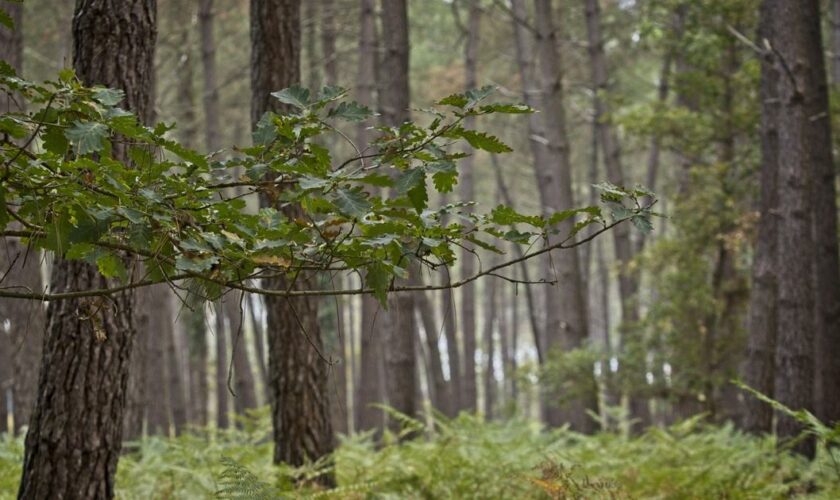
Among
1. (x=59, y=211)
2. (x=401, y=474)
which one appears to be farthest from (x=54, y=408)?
(x=401, y=474)

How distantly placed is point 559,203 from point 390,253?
11737 millimetres

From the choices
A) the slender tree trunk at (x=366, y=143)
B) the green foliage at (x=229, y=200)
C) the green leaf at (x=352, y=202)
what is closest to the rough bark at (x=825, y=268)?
the slender tree trunk at (x=366, y=143)

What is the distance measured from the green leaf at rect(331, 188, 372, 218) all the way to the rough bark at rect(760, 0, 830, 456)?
664 centimetres

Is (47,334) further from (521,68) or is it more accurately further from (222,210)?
(521,68)

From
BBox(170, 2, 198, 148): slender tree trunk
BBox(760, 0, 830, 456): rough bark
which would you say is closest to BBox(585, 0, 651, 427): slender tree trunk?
BBox(760, 0, 830, 456): rough bark

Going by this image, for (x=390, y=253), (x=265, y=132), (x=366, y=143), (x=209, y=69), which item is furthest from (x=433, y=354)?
(x=265, y=132)

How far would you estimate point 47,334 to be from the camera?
4027 millimetres

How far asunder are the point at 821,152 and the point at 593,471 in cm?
496

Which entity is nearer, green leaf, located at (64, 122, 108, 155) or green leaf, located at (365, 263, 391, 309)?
green leaf, located at (64, 122, 108, 155)

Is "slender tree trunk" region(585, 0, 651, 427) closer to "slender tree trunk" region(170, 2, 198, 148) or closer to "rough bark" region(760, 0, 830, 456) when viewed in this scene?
"rough bark" region(760, 0, 830, 456)

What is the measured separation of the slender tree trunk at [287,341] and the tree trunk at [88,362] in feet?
6.70

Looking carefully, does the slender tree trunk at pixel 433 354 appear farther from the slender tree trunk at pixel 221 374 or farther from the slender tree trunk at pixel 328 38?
the slender tree trunk at pixel 328 38

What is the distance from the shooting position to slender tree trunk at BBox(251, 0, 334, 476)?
20.6 ft

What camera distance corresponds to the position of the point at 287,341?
6.27 metres
